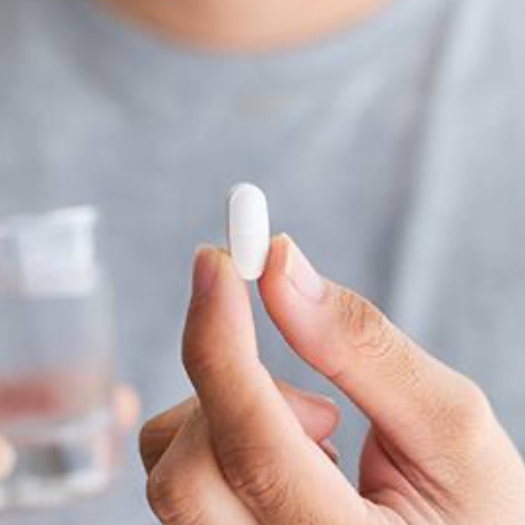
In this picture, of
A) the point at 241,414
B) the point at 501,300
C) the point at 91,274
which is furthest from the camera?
the point at 501,300

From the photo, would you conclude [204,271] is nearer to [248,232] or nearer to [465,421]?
[248,232]

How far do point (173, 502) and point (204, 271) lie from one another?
3.9 inches

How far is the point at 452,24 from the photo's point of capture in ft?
3.16

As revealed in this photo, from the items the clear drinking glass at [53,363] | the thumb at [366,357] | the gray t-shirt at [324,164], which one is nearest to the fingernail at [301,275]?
the thumb at [366,357]

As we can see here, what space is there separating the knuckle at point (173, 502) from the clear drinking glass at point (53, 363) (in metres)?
0.28

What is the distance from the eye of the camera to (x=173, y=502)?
1.55ft

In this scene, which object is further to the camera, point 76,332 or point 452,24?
point 452,24

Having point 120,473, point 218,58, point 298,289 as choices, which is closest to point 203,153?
point 218,58

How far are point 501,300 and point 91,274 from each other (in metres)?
0.34

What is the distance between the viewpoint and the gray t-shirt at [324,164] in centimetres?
94

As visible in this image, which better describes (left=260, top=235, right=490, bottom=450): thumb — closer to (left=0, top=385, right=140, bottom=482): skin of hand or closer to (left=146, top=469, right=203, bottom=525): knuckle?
(left=146, top=469, right=203, bottom=525): knuckle

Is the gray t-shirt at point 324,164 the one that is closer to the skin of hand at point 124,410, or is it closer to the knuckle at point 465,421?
the skin of hand at point 124,410

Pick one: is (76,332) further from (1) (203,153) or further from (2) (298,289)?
(2) (298,289)

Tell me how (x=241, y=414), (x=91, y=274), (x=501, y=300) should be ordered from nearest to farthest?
(x=241, y=414) → (x=91, y=274) → (x=501, y=300)
